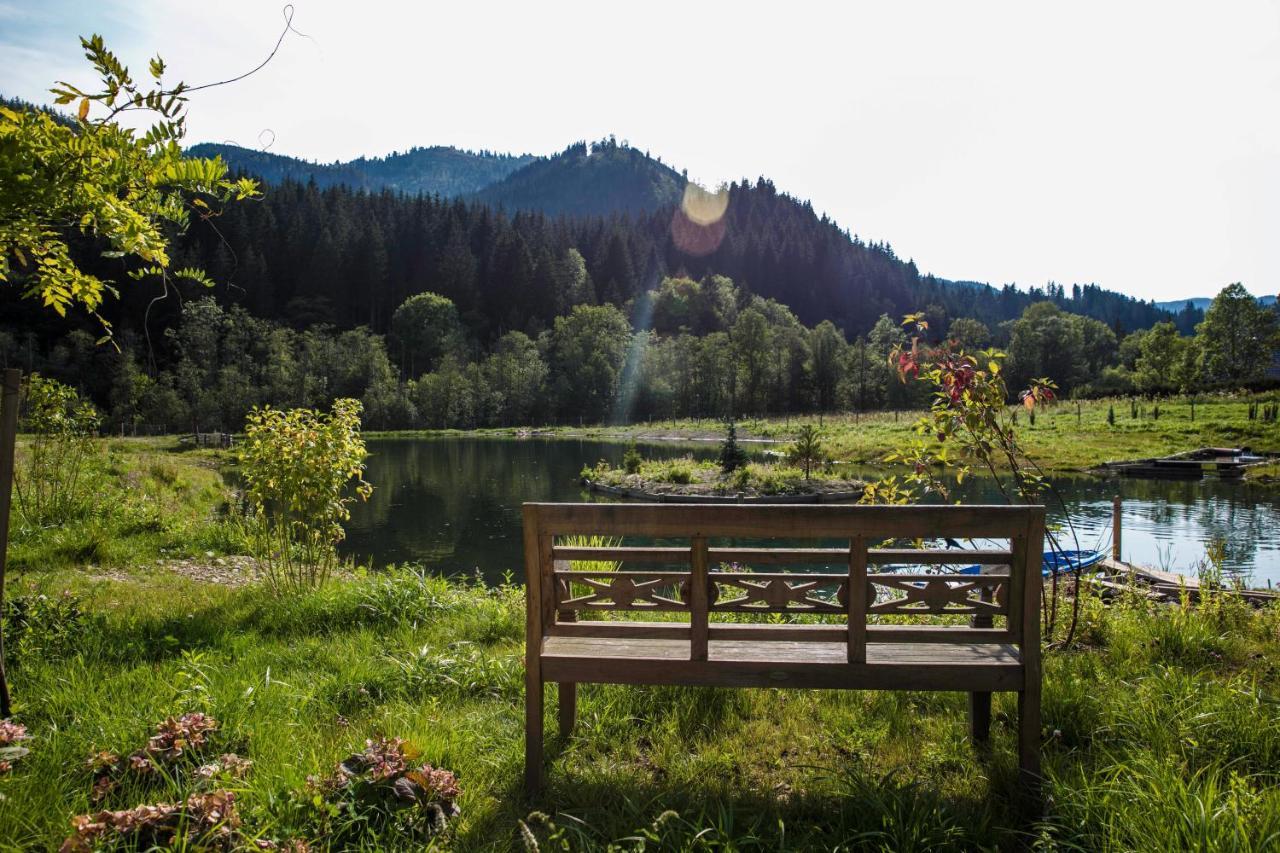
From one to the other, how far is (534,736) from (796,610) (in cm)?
125

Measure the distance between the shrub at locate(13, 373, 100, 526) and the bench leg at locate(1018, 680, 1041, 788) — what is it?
1181cm

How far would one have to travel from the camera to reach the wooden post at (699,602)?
3092 mm

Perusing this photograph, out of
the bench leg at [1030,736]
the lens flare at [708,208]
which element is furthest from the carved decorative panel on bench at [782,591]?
the lens flare at [708,208]

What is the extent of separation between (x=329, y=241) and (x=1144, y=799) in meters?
116

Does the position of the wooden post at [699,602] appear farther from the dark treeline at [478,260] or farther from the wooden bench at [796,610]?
the dark treeline at [478,260]

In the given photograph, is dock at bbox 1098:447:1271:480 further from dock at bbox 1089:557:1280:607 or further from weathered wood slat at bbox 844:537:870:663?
weathered wood slat at bbox 844:537:870:663

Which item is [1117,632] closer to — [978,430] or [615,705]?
[978,430]

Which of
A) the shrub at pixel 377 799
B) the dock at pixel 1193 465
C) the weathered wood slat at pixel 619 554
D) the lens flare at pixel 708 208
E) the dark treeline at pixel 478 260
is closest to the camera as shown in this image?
the shrub at pixel 377 799

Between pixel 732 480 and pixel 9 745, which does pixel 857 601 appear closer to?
pixel 9 745

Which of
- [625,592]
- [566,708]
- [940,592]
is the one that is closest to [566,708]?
[566,708]

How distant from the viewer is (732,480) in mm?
28297

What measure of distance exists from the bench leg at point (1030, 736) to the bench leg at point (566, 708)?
2.00 metres

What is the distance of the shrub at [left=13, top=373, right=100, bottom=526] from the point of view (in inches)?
416

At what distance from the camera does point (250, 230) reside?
338 feet
